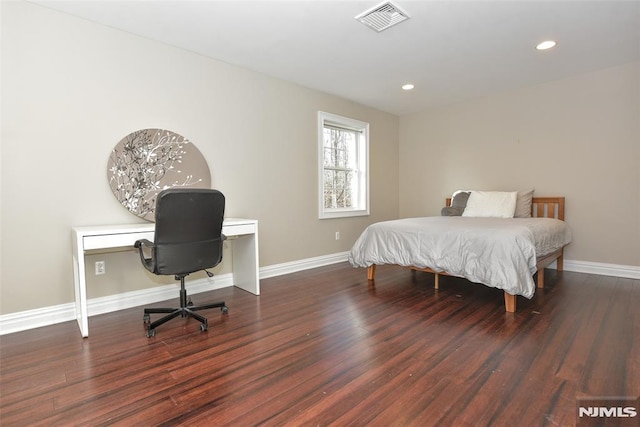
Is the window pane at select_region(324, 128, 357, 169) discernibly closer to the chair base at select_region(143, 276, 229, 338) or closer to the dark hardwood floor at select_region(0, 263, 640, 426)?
the dark hardwood floor at select_region(0, 263, 640, 426)

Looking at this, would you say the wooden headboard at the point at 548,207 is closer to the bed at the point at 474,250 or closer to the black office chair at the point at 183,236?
the bed at the point at 474,250

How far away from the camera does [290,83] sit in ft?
13.3

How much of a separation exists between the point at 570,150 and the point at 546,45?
1566 millimetres

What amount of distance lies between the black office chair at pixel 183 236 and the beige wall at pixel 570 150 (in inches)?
158

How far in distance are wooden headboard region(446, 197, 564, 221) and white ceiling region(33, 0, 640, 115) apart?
1526mm

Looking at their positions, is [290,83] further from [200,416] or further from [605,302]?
[605,302]

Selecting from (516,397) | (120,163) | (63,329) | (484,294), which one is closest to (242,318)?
(63,329)

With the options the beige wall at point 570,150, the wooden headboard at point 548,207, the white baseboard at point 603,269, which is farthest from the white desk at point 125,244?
the white baseboard at point 603,269

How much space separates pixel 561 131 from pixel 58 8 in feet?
17.6

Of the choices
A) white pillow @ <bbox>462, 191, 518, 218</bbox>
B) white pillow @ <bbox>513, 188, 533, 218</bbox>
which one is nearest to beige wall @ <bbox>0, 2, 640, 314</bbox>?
white pillow @ <bbox>513, 188, 533, 218</bbox>

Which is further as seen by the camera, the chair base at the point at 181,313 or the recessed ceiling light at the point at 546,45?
the recessed ceiling light at the point at 546,45

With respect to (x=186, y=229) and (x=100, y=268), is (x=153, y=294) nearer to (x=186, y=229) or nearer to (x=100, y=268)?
(x=100, y=268)

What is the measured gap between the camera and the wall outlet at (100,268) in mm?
2713

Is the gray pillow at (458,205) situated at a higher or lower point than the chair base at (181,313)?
higher
